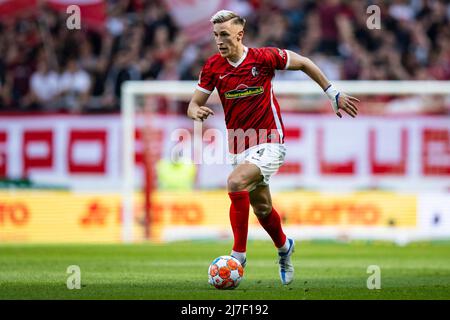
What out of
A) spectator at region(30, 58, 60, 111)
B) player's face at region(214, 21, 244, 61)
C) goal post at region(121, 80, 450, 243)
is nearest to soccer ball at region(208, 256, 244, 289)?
player's face at region(214, 21, 244, 61)

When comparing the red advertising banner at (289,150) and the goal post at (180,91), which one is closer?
the goal post at (180,91)

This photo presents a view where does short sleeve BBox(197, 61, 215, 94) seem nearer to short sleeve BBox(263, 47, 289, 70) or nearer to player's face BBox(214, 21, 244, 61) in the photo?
player's face BBox(214, 21, 244, 61)

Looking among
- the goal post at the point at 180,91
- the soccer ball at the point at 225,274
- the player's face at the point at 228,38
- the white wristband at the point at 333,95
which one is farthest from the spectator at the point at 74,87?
the soccer ball at the point at 225,274

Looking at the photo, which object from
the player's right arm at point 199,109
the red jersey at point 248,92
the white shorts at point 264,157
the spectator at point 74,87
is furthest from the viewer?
the spectator at point 74,87

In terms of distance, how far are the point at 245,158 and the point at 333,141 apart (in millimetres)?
10636

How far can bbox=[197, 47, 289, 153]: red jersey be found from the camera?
10820 mm

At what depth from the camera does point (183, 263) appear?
14211 mm

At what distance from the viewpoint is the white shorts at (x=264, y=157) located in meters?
10.6

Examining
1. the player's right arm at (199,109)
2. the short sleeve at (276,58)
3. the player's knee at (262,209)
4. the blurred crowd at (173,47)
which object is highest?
the blurred crowd at (173,47)

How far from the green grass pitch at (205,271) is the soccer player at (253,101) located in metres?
0.95

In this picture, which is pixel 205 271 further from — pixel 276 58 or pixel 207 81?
pixel 276 58

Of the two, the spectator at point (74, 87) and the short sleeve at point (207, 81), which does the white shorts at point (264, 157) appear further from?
the spectator at point (74, 87)
